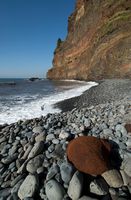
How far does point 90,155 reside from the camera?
3650 millimetres

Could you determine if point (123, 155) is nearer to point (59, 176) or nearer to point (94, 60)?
point (59, 176)

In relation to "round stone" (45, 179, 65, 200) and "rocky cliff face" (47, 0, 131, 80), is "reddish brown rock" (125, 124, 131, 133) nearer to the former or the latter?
"round stone" (45, 179, 65, 200)

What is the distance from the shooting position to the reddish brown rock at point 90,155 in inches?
138

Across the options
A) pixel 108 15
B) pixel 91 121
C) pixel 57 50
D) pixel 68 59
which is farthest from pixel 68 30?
pixel 91 121

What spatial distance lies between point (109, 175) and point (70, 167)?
Answer: 0.64 meters

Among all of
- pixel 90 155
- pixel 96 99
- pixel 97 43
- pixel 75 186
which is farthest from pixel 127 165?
pixel 97 43

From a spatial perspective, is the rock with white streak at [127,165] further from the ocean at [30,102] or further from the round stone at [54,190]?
the ocean at [30,102]

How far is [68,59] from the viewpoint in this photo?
50125mm

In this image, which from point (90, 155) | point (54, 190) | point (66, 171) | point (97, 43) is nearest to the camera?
point (54, 190)

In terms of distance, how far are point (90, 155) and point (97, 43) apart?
33.8 meters

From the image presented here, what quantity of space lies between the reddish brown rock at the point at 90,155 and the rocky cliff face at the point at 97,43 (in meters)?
21.4

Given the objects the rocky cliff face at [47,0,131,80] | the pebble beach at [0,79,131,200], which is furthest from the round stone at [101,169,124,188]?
the rocky cliff face at [47,0,131,80]

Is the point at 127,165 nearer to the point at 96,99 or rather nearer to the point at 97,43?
the point at 96,99

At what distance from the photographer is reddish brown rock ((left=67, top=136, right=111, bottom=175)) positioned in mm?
3502
